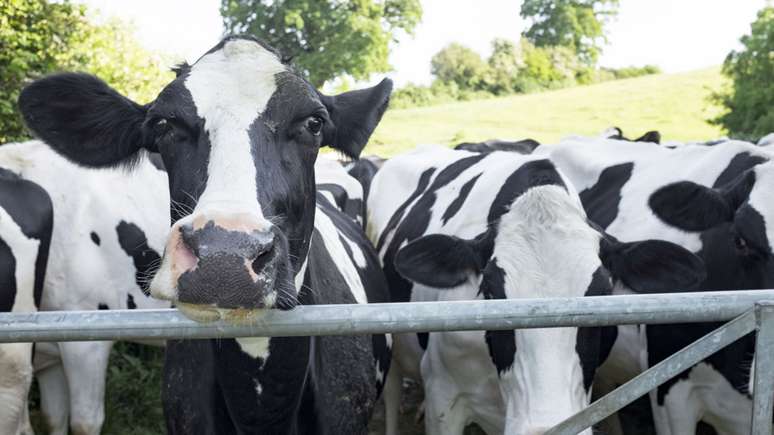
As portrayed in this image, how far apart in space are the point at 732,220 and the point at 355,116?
1912mm

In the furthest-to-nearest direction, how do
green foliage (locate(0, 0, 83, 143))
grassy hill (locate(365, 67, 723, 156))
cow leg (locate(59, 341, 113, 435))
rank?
grassy hill (locate(365, 67, 723, 156)) → green foliage (locate(0, 0, 83, 143)) → cow leg (locate(59, 341, 113, 435))

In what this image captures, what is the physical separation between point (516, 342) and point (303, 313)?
1.55 m

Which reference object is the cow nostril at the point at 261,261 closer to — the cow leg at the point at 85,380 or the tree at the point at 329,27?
the cow leg at the point at 85,380

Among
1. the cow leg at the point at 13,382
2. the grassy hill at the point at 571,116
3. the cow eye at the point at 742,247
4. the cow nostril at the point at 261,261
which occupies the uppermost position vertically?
the cow nostril at the point at 261,261

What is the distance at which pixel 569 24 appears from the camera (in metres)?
60.4

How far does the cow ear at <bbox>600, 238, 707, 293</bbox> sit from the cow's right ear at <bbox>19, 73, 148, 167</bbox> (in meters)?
1.96

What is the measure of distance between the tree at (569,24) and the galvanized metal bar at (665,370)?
60.9 meters

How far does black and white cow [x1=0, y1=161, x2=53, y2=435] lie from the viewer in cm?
386

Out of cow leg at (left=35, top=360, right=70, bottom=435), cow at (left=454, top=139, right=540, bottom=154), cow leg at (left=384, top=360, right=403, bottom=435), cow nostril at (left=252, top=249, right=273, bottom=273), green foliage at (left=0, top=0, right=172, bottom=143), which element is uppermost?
green foliage at (left=0, top=0, right=172, bottom=143)

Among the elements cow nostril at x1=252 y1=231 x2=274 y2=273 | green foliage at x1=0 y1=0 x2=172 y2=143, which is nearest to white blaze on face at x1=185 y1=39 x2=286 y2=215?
cow nostril at x1=252 y1=231 x2=274 y2=273

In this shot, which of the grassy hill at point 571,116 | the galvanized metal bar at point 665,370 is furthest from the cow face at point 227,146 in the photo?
the grassy hill at point 571,116

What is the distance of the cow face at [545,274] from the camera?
305 centimetres

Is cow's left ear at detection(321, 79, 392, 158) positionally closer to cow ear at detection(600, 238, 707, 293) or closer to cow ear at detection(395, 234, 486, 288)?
cow ear at detection(395, 234, 486, 288)

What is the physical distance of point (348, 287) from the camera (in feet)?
11.5
